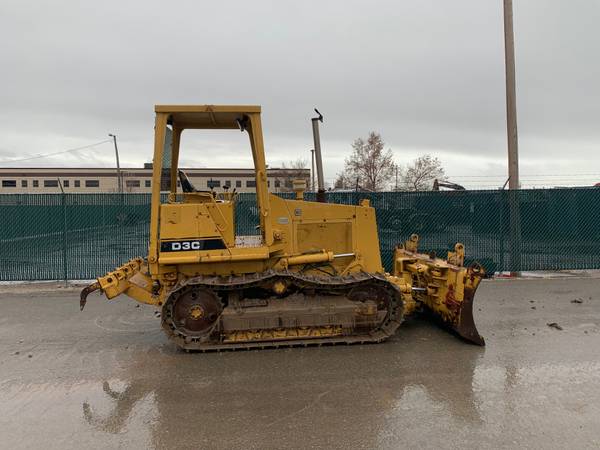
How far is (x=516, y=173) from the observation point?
10.1 m

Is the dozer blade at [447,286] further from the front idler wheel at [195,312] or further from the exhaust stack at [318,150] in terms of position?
the front idler wheel at [195,312]

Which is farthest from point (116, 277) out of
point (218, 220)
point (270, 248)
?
point (270, 248)

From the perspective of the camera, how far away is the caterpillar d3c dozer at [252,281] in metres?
5.02

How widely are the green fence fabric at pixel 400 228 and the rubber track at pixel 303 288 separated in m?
3.98

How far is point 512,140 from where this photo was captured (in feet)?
32.9

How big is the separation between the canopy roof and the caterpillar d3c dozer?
0.01 metres

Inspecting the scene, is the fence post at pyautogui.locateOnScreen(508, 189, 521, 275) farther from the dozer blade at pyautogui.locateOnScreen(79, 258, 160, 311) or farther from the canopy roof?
the dozer blade at pyautogui.locateOnScreen(79, 258, 160, 311)

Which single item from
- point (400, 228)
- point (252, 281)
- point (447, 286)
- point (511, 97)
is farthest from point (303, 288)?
point (511, 97)

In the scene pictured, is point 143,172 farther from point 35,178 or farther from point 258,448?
point 258,448

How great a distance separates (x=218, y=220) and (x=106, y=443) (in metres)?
2.59

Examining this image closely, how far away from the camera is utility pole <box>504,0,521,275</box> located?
9.75 metres

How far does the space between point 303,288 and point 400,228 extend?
16.7 feet

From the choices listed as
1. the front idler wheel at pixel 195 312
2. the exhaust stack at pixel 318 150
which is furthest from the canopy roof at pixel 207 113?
the front idler wheel at pixel 195 312

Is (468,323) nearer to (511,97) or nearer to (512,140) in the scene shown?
(512,140)
